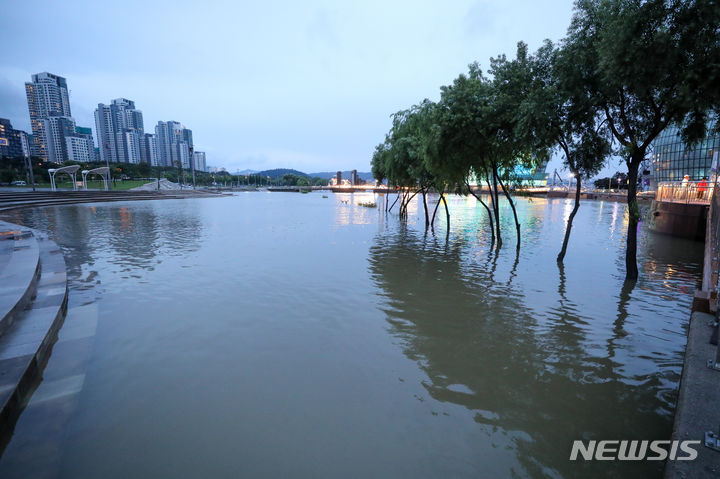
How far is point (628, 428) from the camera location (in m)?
5.39

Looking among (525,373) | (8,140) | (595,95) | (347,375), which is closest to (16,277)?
(347,375)

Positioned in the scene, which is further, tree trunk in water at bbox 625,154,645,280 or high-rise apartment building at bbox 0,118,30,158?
high-rise apartment building at bbox 0,118,30,158

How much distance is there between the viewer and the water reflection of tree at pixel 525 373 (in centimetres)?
526

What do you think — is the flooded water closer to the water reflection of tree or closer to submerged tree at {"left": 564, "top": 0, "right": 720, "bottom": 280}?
the water reflection of tree

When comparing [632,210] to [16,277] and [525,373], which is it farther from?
[16,277]

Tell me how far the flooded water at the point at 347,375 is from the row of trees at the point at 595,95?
611 centimetres

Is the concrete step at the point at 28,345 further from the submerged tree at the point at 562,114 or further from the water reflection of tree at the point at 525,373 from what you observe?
the submerged tree at the point at 562,114

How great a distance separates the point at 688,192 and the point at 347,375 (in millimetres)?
34501

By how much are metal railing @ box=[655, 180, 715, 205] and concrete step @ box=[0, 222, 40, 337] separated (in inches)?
1459

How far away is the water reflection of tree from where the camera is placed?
17.3 feet

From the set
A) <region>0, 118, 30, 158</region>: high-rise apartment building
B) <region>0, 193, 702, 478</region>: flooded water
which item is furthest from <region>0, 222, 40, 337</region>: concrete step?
<region>0, 118, 30, 158</region>: high-rise apartment building

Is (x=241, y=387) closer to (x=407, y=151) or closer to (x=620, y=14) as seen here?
(x=620, y=14)

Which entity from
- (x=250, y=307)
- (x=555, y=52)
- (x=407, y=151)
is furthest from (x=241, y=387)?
(x=407, y=151)

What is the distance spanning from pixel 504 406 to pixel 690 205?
31636mm
